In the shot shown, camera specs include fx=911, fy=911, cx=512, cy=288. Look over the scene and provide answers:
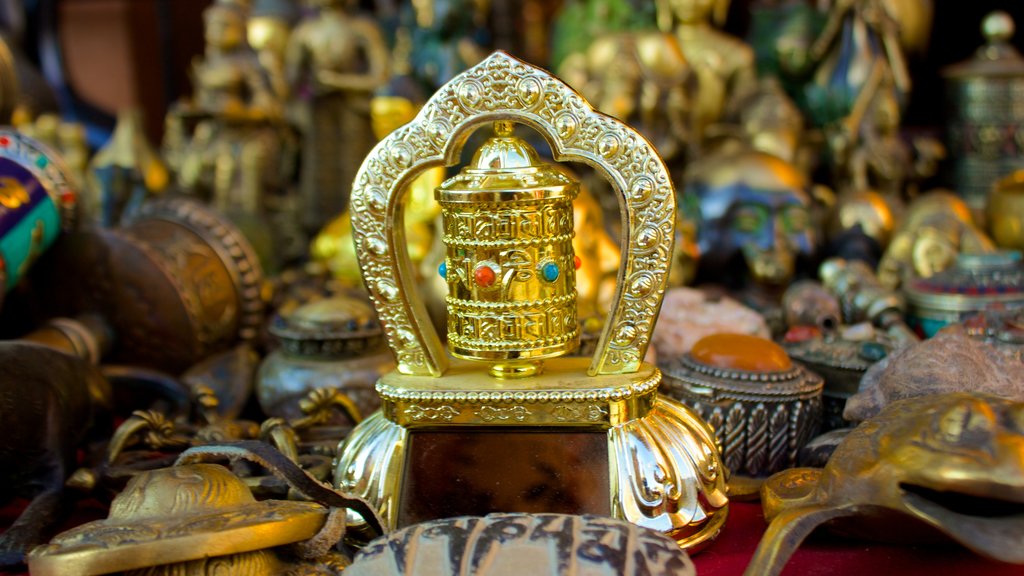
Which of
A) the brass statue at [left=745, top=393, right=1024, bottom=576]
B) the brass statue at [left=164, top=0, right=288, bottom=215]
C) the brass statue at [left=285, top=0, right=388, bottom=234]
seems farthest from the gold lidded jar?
the brass statue at [left=285, top=0, right=388, bottom=234]

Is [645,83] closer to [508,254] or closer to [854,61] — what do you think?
[854,61]

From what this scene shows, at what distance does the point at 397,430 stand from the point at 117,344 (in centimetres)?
87

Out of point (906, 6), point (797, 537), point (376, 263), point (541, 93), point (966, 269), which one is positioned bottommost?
point (797, 537)

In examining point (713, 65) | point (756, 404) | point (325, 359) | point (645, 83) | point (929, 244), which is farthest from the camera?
point (713, 65)

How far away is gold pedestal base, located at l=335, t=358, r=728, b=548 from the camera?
3.41 ft

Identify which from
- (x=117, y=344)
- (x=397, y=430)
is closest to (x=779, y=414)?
(x=397, y=430)

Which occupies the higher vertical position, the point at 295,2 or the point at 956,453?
the point at 295,2

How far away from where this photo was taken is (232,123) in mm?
2867

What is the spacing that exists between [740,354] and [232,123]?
2.08 metres

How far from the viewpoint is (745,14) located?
11.6 feet

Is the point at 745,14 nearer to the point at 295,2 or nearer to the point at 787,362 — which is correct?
the point at 295,2

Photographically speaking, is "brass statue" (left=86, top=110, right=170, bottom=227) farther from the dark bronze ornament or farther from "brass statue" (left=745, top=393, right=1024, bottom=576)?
"brass statue" (left=745, top=393, right=1024, bottom=576)

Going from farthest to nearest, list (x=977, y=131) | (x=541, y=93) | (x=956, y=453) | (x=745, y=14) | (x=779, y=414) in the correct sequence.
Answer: (x=745, y=14) → (x=977, y=131) → (x=779, y=414) → (x=541, y=93) → (x=956, y=453)

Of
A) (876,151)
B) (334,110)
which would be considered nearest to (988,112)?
(876,151)
